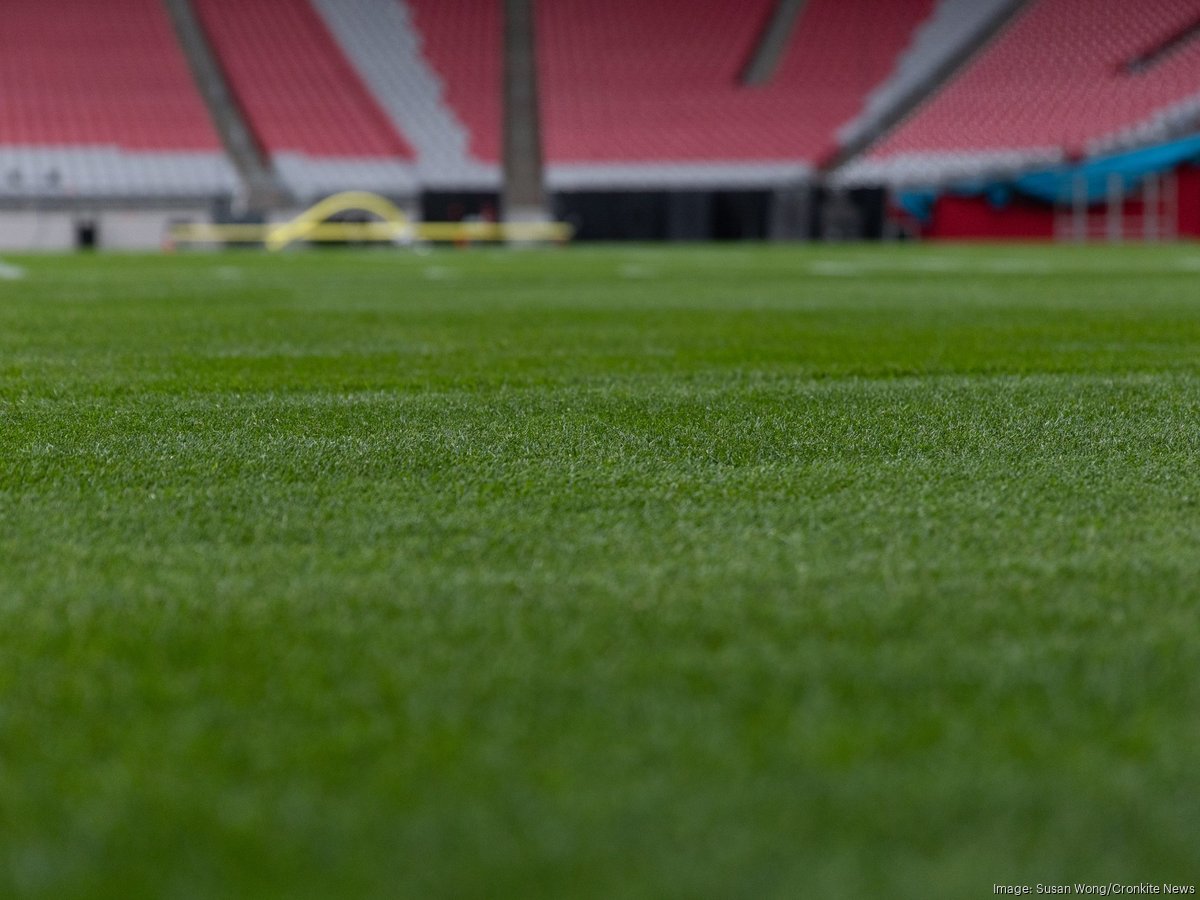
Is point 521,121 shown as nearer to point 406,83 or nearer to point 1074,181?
point 406,83

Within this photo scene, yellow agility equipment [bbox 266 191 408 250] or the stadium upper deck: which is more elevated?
the stadium upper deck

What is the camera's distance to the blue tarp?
522 inches

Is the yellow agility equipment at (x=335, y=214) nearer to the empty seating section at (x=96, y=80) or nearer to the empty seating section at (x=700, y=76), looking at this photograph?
the empty seating section at (x=96, y=80)

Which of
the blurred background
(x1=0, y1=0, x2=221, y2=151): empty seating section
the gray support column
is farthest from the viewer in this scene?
the gray support column

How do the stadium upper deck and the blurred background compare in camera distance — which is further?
the stadium upper deck

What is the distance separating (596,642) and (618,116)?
16860 mm

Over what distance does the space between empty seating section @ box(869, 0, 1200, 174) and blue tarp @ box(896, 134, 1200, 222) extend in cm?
37

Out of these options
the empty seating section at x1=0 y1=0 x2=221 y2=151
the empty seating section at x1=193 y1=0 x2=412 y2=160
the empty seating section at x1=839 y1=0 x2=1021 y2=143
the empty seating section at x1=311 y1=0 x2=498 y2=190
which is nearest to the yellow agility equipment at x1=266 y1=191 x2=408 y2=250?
the empty seating section at x1=311 y1=0 x2=498 y2=190

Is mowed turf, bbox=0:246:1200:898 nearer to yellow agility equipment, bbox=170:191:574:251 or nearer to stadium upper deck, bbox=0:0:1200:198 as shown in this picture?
yellow agility equipment, bbox=170:191:574:251

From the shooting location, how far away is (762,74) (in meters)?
17.6

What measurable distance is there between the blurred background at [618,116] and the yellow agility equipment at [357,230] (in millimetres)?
343

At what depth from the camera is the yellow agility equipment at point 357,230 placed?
46.8ft

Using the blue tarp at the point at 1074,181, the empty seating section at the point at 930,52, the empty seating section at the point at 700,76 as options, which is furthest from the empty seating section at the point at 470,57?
the blue tarp at the point at 1074,181

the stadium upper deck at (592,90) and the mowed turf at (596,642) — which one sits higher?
the stadium upper deck at (592,90)
